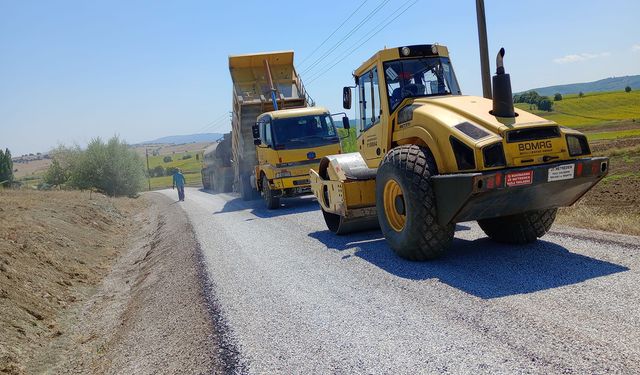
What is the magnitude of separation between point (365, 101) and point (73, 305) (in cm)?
565

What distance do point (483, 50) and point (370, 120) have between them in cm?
690

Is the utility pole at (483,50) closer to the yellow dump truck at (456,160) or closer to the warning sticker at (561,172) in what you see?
the yellow dump truck at (456,160)

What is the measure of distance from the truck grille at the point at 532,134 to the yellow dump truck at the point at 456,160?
1 centimetres

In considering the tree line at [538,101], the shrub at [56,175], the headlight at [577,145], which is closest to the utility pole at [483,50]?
the headlight at [577,145]

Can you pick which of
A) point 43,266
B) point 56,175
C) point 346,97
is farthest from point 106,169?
point 346,97

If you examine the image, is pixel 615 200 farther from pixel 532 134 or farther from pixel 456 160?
pixel 456 160

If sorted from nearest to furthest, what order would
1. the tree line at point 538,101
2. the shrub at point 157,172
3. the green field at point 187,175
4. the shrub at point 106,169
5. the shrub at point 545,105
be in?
1. the shrub at point 106,169
2. the green field at point 187,175
3. the shrub at point 545,105
4. the tree line at point 538,101
5. the shrub at point 157,172

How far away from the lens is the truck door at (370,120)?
8219 mm

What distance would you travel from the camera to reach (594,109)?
220ft

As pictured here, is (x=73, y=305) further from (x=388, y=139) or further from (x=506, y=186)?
(x=506, y=186)

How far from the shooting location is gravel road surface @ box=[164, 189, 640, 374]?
3881 millimetres

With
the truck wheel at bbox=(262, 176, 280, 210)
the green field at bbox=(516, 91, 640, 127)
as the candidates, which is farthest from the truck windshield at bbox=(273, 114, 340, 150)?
the green field at bbox=(516, 91, 640, 127)

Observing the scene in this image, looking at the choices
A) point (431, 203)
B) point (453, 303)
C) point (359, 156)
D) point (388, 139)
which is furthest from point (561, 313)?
point (359, 156)

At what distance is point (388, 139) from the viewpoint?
7895 mm
